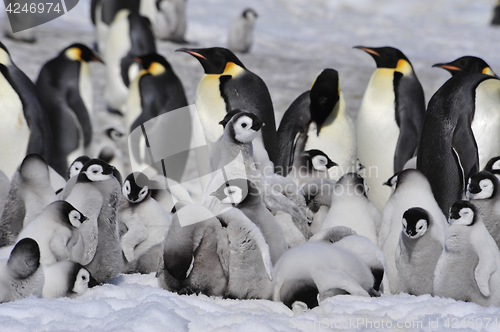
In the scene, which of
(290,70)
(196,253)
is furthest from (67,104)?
(290,70)

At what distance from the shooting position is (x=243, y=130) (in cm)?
350

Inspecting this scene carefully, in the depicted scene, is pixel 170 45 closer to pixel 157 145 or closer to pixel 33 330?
pixel 157 145

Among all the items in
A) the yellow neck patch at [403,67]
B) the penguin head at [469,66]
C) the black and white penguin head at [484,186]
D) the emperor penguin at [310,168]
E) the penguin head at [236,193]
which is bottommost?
the emperor penguin at [310,168]

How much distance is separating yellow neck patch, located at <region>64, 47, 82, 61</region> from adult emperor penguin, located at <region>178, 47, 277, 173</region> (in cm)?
254

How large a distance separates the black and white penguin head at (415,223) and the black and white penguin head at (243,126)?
1038 mm

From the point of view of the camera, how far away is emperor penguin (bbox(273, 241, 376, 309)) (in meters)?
2.54

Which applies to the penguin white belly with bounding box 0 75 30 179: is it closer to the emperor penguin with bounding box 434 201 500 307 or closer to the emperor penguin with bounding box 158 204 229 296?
the emperor penguin with bounding box 158 204 229 296

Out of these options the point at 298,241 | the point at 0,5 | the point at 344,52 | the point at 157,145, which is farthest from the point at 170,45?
the point at 298,241

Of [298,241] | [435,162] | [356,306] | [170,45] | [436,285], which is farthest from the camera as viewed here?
[170,45]

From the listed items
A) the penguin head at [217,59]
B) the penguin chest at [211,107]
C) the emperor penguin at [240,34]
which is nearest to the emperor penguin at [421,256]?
the penguin chest at [211,107]

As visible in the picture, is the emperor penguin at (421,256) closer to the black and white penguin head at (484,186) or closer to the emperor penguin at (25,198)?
the black and white penguin head at (484,186)

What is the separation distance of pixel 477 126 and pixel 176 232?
293cm

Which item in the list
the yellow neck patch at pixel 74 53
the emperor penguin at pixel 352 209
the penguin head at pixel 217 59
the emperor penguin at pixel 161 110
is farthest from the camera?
the yellow neck patch at pixel 74 53

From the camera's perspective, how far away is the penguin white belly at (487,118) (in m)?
4.53
